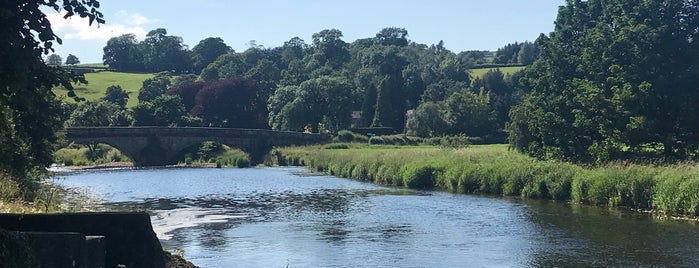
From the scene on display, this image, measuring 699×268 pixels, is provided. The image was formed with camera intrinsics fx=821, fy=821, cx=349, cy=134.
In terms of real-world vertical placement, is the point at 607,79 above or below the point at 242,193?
above

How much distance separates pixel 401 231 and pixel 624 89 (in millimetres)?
23275

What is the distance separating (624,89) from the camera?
4953 centimetres

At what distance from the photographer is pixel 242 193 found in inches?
2124

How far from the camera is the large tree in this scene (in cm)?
4925

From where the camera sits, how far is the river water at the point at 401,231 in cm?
2569

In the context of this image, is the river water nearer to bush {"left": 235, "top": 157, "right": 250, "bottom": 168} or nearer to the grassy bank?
the grassy bank

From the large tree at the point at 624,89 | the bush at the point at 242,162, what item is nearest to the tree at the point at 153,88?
the bush at the point at 242,162

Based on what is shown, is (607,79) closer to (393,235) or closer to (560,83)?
(560,83)

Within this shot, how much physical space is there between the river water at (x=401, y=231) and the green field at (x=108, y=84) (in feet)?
343

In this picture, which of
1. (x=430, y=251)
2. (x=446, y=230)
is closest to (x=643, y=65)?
(x=446, y=230)

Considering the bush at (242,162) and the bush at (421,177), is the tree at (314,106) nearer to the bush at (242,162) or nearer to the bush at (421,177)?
the bush at (242,162)

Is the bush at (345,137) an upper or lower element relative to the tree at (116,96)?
lower

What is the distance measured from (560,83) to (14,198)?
142ft

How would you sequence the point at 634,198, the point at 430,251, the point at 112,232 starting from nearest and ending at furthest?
the point at 112,232
the point at 430,251
the point at 634,198
